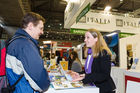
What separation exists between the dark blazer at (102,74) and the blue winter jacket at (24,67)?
600mm

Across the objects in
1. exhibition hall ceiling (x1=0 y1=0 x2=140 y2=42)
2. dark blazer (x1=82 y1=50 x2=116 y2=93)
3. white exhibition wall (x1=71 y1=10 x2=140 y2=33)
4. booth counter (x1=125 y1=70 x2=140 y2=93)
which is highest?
exhibition hall ceiling (x1=0 y1=0 x2=140 y2=42)

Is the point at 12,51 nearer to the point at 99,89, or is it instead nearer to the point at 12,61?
the point at 12,61

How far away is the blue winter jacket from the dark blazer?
0.60m

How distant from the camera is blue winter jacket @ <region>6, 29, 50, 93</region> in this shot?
3.43 ft

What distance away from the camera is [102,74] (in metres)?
1.48

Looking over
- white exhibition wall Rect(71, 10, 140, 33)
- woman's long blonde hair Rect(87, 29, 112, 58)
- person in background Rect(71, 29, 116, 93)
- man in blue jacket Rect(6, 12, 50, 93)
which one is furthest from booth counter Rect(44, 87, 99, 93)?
white exhibition wall Rect(71, 10, 140, 33)

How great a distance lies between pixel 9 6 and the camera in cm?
719

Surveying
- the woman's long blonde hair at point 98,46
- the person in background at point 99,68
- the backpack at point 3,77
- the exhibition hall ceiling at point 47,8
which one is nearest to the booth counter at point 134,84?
the person in background at point 99,68

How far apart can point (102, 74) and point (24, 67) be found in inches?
34.5

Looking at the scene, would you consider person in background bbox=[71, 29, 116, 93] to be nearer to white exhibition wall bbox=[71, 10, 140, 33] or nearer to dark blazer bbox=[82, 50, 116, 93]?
dark blazer bbox=[82, 50, 116, 93]

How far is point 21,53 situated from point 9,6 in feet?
23.6

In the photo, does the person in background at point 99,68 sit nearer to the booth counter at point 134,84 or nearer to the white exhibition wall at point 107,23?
the booth counter at point 134,84

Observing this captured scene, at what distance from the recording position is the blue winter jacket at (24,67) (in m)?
1.05

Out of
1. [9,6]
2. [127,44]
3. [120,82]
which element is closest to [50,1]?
[9,6]
